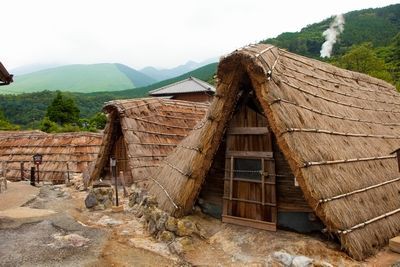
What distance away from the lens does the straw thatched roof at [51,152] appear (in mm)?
20031

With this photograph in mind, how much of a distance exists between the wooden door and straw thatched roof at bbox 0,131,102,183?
13.2 m

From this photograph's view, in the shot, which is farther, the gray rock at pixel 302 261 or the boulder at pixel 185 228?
the boulder at pixel 185 228

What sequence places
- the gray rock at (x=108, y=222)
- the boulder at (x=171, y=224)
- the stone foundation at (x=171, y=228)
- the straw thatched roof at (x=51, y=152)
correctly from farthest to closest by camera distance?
the straw thatched roof at (x=51, y=152)
the gray rock at (x=108, y=222)
the boulder at (x=171, y=224)
the stone foundation at (x=171, y=228)

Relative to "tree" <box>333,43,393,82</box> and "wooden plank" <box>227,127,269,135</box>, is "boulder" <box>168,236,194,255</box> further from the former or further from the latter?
"tree" <box>333,43,393,82</box>

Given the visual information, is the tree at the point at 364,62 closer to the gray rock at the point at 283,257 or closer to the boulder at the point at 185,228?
the boulder at the point at 185,228

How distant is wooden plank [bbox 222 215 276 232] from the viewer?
333 inches

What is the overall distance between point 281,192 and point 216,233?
76.7 inches

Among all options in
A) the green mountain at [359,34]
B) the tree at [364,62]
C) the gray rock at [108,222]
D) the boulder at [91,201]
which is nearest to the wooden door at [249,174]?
the gray rock at [108,222]

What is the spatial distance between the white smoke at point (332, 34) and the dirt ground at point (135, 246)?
56.3 meters

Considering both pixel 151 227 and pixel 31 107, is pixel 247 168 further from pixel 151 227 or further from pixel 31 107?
pixel 31 107

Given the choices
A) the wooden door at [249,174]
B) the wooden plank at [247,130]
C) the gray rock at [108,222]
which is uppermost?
the wooden plank at [247,130]

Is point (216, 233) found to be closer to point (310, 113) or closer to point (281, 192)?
point (281, 192)

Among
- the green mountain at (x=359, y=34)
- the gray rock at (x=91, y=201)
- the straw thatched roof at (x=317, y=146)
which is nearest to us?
the straw thatched roof at (x=317, y=146)

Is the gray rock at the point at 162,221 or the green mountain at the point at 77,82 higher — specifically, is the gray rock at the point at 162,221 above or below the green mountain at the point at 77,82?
below
